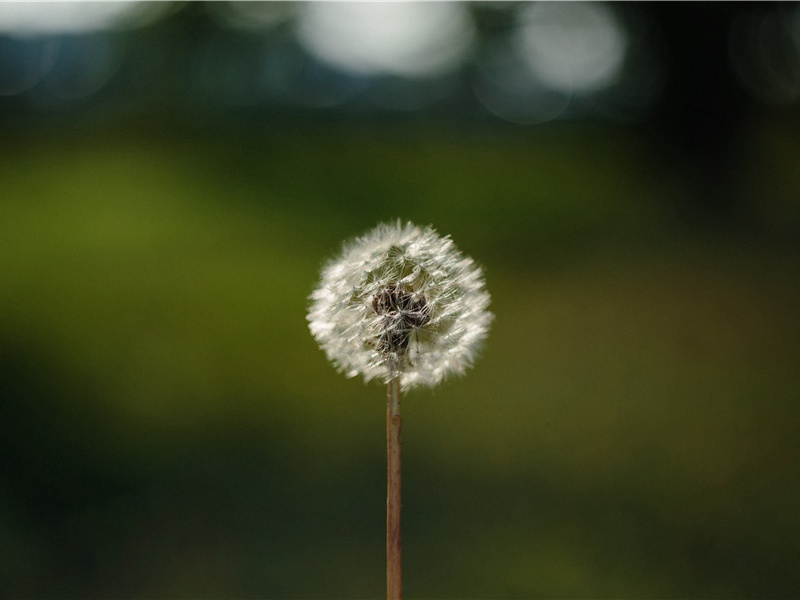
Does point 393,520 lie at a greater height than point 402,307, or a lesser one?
lesser

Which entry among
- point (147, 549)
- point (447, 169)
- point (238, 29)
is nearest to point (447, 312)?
point (147, 549)

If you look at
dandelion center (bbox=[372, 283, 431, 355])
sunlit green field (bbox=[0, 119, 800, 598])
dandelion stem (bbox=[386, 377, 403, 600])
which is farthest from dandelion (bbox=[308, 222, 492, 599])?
sunlit green field (bbox=[0, 119, 800, 598])

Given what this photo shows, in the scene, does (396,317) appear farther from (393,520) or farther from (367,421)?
(367,421)

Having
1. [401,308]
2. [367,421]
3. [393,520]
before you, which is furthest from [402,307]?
[367,421]

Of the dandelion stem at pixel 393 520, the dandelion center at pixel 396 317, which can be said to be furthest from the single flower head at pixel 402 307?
the dandelion stem at pixel 393 520

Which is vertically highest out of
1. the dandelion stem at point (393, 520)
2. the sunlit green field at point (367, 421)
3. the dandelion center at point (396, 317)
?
the sunlit green field at point (367, 421)

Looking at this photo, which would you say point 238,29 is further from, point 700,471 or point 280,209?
point 700,471

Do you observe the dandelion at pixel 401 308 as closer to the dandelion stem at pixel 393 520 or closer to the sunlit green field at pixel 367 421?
the dandelion stem at pixel 393 520
